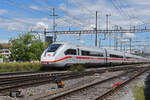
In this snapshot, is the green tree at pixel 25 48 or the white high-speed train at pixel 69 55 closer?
the white high-speed train at pixel 69 55

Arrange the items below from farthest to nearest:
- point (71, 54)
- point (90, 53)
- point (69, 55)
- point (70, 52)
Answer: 1. point (90, 53)
2. point (71, 54)
3. point (70, 52)
4. point (69, 55)

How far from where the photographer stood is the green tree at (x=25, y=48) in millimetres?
A: 71188

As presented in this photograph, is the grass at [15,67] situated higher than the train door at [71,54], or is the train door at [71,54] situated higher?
the train door at [71,54]

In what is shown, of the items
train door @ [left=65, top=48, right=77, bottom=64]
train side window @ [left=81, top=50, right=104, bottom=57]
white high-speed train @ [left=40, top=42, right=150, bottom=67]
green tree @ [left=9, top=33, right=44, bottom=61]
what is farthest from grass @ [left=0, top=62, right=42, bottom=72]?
green tree @ [left=9, top=33, right=44, bottom=61]

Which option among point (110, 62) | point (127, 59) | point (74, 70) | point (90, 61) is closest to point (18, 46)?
point (127, 59)

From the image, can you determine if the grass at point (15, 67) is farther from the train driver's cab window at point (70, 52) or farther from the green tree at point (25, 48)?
the green tree at point (25, 48)

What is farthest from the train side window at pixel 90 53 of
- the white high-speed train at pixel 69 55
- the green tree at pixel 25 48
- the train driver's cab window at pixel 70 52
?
the green tree at pixel 25 48

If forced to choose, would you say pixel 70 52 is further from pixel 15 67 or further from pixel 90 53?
pixel 15 67

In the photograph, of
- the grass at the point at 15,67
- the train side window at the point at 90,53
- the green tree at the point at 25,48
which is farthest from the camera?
the green tree at the point at 25,48

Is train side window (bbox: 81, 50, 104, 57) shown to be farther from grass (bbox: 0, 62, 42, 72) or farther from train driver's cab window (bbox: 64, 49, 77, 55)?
grass (bbox: 0, 62, 42, 72)

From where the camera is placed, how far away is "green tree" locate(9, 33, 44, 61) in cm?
7119

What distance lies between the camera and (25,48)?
7206 centimetres

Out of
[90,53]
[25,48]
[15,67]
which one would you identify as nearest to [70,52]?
[90,53]

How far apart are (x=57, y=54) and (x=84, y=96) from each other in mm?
13250
